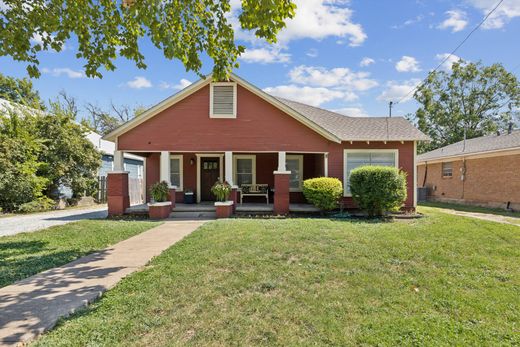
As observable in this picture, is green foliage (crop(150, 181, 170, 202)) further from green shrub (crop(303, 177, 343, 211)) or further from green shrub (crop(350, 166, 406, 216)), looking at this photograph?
green shrub (crop(350, 166, 406, 216))

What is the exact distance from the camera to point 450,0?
10312mm

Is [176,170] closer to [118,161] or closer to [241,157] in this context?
[241,157]

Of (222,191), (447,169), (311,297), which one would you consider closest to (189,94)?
(222,191)

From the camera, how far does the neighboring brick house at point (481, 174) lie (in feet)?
48.8

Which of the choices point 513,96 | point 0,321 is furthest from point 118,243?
point 513,96

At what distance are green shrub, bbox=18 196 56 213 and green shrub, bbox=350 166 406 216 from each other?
14.4 meters

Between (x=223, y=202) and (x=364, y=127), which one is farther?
(x=364, y=127)

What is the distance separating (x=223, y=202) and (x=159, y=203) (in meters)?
2.43

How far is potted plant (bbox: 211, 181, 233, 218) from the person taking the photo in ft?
38.2

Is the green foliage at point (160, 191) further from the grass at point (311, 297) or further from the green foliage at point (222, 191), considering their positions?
the grass at point (311, 297)

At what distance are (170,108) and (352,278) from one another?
10239 mm

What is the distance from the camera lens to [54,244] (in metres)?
7.63

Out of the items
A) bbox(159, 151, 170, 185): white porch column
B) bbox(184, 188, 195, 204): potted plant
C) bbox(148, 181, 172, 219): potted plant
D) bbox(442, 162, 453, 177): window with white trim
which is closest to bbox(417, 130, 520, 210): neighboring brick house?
bbox(442, 162, 453, 177): window with white trim

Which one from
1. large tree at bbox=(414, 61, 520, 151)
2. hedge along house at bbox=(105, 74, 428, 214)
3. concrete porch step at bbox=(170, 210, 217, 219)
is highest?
large tree at bbox=(414, 61, 520, 151)
